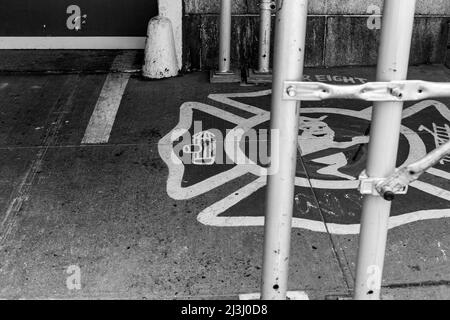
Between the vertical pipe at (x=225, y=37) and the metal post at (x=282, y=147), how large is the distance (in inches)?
155

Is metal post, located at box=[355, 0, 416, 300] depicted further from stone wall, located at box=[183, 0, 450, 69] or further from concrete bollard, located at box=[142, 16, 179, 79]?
stone wall, located at box=[183, 0, 450, 69]

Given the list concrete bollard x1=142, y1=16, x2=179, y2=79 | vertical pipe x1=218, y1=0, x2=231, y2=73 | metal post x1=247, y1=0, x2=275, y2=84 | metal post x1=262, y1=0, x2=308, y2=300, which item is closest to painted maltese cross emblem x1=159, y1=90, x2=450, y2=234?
metal post x1=247, y1=0, x2=275, y2=84

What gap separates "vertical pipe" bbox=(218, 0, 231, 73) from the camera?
5777mm

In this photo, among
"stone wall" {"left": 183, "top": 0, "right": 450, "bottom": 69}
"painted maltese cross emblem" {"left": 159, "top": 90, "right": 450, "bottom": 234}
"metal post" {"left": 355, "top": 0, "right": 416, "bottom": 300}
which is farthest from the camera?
"stone wall" {"left": 183, "top": 0, "right": 450, "bottom": 69}

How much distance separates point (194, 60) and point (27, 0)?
2223mm

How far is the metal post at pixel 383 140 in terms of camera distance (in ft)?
6.18

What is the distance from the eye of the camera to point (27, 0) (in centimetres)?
687

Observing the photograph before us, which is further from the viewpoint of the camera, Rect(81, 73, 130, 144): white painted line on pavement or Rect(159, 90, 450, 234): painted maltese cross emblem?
Rect(81, 73, 130, 144): white painted line on pavement

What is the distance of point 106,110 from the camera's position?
5.27 metres

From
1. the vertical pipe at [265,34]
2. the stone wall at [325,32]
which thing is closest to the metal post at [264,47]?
the vertical pipe at [265,34]

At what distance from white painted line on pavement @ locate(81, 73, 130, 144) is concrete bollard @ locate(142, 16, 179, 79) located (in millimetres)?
282

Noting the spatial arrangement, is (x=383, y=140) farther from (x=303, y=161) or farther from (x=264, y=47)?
(x=264, y=47)

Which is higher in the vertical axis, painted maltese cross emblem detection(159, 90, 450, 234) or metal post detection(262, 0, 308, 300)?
metal post detection(262, 0, 308, 300)
